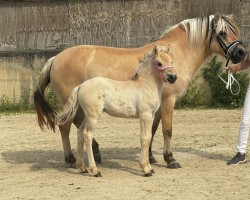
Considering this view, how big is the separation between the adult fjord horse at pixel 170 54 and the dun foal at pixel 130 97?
0.59 metres

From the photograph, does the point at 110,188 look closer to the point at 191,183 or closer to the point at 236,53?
the point at 191,183

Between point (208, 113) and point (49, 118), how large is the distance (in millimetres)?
4548

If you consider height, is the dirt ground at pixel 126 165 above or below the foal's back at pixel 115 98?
below

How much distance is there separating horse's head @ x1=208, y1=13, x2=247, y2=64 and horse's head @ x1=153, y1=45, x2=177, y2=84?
1097mm

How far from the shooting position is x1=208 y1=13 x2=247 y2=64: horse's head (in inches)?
296

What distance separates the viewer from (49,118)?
7.88 m

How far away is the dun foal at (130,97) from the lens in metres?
6.77

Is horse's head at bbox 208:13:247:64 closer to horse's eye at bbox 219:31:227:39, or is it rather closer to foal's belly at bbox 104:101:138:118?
horse's eye at bbox 219:31:227:39

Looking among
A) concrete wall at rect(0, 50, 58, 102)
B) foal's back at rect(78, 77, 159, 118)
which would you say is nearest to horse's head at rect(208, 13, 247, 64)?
foal's back at rect(78, 77, 159, 118)

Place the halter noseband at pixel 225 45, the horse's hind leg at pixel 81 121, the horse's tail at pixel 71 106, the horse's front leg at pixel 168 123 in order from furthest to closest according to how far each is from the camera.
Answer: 1. the horse's hind leg at pixel 81 121
2. the halter noseband at pixel 225 45
3. the horse's front leg at pixel 168 123
4. the horse's tail at pixel 71 106

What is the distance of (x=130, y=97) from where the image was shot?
22.6 ft

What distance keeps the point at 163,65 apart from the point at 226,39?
52.2 inches

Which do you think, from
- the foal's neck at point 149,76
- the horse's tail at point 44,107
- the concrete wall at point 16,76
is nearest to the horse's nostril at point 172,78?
the foal's neck at point 149,76

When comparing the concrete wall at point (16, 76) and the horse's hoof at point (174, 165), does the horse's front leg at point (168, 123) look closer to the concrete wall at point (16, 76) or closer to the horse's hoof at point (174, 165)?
the horse's hoof at point (174, 165)
